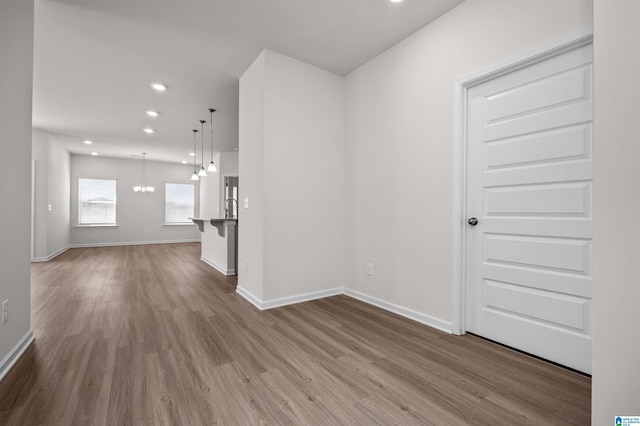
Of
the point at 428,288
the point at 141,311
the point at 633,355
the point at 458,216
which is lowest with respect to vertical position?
the point at 141,311

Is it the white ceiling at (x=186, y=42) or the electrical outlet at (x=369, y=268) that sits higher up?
the white ceiling at (x=186, y=42)

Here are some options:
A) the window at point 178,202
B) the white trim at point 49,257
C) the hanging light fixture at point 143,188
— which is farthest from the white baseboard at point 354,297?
the window at point 178,202

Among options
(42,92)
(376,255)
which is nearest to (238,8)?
(376,255)

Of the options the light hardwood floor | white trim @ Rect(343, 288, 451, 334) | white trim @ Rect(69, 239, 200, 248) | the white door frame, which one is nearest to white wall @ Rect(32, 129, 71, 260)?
white trim @ Rect(69, 239, 200, 248)

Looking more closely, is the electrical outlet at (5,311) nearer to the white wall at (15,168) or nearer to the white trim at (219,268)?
the white wall at (15,168)

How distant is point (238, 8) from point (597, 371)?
3.27 m

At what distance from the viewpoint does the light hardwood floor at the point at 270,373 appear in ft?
4.64

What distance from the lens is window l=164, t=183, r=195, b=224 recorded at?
962cm

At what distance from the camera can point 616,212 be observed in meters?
1.11

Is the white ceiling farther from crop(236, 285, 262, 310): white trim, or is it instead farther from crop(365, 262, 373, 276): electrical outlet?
crop(236, 285, 262, 310): white trim

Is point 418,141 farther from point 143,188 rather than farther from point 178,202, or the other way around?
point 178,202

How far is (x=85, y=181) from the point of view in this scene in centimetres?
841

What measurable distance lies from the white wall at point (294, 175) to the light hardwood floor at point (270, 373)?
0.53 meters

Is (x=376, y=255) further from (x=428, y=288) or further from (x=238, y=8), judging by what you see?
(x=238, y=8)
